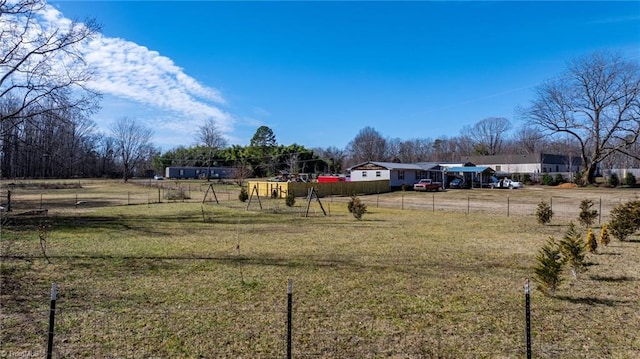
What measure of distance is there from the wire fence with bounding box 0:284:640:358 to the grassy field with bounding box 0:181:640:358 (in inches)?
1.0

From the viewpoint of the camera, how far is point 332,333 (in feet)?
16.2

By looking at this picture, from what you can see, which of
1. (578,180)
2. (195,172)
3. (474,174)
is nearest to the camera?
(578,180)

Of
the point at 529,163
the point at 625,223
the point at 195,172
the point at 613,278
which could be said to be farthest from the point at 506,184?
the point at 195,172

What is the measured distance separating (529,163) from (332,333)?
7935cm

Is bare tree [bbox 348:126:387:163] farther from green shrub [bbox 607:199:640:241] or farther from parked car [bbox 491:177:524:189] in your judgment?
green shrub [bbox 607:199:640:241]

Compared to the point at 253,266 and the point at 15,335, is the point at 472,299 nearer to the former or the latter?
the point at 253,266

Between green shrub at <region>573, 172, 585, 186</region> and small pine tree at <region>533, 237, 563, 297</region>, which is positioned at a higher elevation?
green shrub at <region>573, 172, 585, 186</region>

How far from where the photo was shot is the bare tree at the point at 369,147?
94.2m

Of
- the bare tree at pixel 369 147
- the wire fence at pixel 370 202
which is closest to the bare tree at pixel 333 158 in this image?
the bare tree at pixel 369 147

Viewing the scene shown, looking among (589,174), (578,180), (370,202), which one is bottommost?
(370,202)

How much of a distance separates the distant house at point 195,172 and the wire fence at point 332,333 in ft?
281

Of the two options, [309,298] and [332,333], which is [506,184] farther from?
[332,333]

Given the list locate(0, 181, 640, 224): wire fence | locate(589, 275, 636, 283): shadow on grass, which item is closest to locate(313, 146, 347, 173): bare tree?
locate(0, 181, 640, 224): wire fence

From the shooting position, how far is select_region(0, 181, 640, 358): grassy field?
457 centimetres
